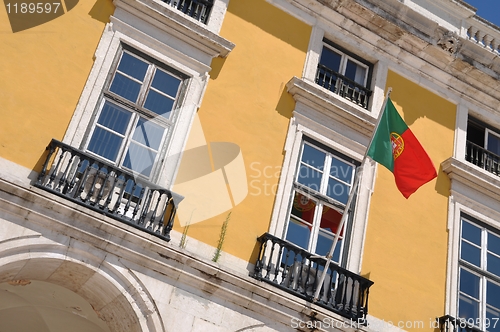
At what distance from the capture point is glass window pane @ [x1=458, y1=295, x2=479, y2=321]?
9.48m

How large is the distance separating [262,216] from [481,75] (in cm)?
519

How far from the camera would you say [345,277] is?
8.71 meters

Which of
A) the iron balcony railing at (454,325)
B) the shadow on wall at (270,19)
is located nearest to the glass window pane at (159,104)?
the shadow on wall at (270,19)

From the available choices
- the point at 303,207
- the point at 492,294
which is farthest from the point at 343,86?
the point at 492,294

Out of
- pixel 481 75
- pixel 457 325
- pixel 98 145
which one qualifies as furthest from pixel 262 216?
pixel 481 75

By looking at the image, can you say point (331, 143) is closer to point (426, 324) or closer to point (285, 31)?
point (285, 31)

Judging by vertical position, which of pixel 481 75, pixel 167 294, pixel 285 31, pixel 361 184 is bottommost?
pixel 167 294

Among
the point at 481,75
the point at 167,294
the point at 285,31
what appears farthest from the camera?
the point at 481,75

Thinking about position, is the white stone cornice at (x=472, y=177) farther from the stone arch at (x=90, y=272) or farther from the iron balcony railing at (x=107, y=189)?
the stone arch at (x=90, y=272)

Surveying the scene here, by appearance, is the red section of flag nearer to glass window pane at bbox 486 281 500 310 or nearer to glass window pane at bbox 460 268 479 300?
glass window pane at bbox 460 268 479 300

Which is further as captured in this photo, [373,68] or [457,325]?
[373,68]

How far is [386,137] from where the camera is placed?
29.5ft

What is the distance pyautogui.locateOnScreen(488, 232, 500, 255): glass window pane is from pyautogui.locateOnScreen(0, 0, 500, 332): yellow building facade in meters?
0.03

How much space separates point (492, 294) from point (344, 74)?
4.08 metres
